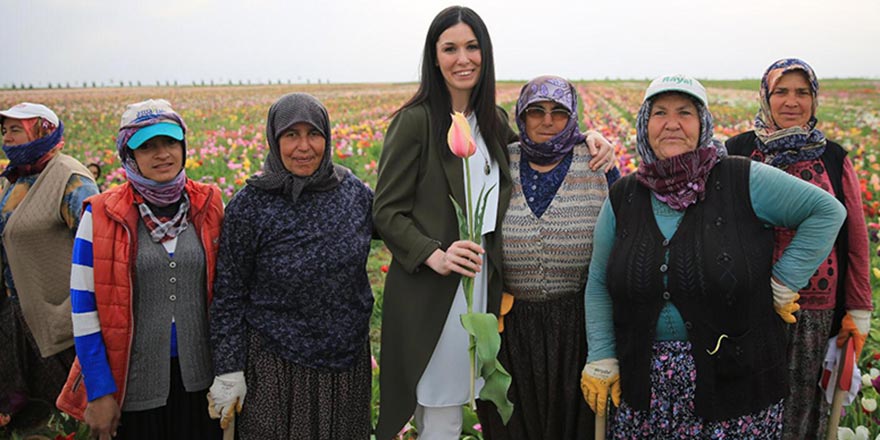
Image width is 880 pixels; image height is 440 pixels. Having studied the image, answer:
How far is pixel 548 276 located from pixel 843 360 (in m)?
1.13

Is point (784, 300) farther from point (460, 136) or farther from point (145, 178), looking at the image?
point (145, 178)

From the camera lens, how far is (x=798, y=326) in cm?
254

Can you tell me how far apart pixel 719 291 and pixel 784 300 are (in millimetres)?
232

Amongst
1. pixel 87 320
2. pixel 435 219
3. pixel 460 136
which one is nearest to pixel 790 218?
pixel 460 136

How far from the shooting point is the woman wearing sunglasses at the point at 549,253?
95.7 inches

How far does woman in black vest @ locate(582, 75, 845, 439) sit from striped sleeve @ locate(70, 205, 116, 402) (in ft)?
5.59

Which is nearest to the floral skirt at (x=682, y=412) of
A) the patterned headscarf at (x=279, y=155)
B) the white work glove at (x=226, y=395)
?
the patterned headscarf at (x=279, y=155)

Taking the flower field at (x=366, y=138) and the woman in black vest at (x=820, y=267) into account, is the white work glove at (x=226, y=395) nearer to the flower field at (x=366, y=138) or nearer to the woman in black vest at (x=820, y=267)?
the flower field at (x=366, y=138)

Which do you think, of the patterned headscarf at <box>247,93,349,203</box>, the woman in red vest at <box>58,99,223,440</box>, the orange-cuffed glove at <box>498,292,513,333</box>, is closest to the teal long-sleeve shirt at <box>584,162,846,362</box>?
the orange-cuffed glove at <box>498,292,513,333</box>

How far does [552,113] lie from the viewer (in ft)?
8.01

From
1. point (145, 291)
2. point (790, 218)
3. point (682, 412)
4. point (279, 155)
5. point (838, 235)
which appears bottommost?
point (682, 412)

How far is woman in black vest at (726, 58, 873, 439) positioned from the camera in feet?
8.14

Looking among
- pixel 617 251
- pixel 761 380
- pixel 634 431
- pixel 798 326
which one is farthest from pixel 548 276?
pixel 798 326

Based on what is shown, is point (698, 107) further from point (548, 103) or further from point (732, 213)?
point (548, 103)
